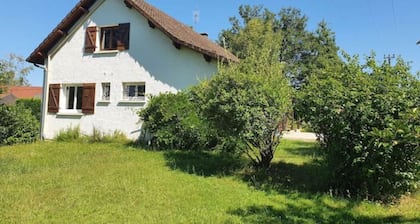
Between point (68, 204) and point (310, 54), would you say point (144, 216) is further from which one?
point (310, 54)

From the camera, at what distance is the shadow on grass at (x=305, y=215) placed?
570 cm

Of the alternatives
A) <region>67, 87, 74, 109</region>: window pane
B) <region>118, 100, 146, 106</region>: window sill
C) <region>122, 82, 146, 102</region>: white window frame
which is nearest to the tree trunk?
<region>118, 100, 146, 106</region>: window sill

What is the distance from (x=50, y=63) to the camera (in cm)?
1767

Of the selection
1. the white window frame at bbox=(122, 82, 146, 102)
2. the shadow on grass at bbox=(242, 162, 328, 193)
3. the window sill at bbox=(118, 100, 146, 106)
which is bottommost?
the shadow on grass at bbox=(242, 162, 328, 193)

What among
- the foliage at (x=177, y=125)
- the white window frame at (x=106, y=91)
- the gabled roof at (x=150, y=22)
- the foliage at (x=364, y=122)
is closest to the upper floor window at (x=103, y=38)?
the gabled roof at (x=150, y=22)

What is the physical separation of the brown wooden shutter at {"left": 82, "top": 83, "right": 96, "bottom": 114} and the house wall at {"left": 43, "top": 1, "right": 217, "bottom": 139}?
0.61 feet

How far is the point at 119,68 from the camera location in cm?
1606

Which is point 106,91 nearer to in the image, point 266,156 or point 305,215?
point 266,156

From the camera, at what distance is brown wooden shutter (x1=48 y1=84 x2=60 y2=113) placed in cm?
1717

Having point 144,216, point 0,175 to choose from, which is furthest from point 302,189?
point 0,175

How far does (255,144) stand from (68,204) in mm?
4565

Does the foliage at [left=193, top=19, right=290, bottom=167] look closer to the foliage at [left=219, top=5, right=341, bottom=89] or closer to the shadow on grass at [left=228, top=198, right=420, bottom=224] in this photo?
the shadow on grass at [left=228, top=198, right=420, bottom=224]

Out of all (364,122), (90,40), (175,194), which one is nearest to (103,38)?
(90,40)

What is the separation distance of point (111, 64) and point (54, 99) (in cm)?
363
